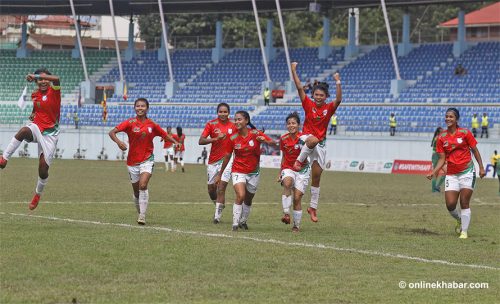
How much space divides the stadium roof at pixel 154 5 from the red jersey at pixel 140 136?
44.5m

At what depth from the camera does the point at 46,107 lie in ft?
58.9

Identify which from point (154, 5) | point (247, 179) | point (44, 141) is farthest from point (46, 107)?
point (154, 5)

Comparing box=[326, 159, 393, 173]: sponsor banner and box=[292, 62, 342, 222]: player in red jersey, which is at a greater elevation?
box=[292, 62, 342, 222]: player in red jersey

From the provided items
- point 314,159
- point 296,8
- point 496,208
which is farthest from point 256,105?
point 314,159

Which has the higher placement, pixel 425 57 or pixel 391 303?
pixel 425 57

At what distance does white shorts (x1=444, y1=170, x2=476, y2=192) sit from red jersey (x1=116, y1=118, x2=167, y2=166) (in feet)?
16.1

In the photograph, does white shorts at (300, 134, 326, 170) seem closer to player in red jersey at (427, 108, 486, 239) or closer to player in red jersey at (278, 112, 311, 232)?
player in red jersey at (278, 112, 311, 232)

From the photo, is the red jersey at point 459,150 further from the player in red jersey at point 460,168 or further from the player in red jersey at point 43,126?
the player in red jersey at point 43,126

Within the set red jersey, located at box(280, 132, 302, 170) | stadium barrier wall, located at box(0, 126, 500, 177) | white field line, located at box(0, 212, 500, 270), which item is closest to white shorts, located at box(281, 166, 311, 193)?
Result: red jersey, located at box(280, 132, 302, 170)

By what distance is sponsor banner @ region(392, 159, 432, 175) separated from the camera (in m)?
51.0

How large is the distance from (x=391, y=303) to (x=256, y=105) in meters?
51.9

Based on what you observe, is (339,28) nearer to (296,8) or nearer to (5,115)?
(296,8)

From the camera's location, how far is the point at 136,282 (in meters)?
11.2

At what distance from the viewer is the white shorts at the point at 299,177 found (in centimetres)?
1802
